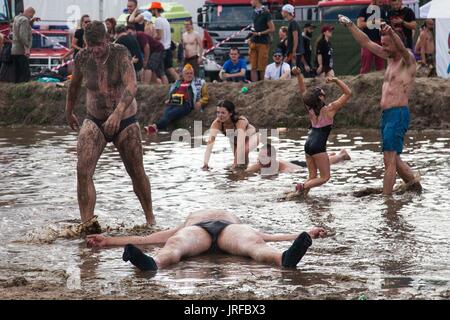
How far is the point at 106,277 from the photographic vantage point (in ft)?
27.6

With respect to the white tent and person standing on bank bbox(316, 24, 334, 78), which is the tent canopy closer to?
the white tent

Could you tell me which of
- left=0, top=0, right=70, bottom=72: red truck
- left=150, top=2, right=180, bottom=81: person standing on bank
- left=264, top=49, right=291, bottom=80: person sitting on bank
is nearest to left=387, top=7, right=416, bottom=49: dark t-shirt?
left=264, top=49, right=291, bottom=80: person sitting on bank

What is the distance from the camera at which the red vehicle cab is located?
30.8 meters

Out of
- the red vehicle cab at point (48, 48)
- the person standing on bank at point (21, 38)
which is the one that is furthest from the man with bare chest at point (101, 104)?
the red vehicle cab at point (48, 48)

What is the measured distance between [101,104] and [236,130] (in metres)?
5.31

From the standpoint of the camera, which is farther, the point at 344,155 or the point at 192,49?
the point at 192,49

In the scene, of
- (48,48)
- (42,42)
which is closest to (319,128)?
(48,48)

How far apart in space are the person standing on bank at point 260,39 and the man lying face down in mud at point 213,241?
13.4 m

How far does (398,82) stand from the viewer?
40.4 feet

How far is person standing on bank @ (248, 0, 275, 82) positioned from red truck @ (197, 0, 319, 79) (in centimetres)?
661

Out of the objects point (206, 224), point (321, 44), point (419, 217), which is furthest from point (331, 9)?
point (206, 224)

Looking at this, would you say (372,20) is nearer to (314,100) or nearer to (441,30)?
(441,30)

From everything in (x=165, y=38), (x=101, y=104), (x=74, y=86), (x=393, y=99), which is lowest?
(x=165, y=38)

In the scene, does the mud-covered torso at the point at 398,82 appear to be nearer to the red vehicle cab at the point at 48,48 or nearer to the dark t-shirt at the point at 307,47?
the dark t-shirt at the point at 307,47
